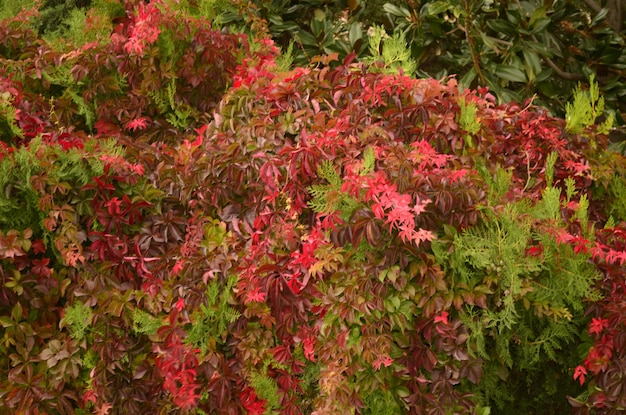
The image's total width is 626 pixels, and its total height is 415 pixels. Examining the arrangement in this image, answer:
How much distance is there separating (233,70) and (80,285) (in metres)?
1.50

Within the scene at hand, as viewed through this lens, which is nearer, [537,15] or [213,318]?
[213,318]

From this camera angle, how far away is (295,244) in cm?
272

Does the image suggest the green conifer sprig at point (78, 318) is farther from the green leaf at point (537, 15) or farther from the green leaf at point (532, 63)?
the green leaf at point (537, 15)

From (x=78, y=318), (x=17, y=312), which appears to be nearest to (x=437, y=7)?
(x=78, y=318)

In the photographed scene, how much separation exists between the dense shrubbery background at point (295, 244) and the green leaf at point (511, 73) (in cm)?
134

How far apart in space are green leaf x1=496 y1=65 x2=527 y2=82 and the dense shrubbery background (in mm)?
1336

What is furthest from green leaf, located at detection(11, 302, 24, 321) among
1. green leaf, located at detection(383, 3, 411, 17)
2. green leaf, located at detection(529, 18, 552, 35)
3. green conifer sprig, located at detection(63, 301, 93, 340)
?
green leaf, located at detection(529, 18, 552, 35)

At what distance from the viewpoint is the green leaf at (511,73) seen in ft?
15.5

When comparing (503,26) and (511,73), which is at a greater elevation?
(503,26)

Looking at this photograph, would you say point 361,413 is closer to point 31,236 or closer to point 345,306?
point 345,306

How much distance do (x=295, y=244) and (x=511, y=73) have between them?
270 centimetres

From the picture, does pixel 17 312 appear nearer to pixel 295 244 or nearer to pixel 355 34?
pixel 295 244

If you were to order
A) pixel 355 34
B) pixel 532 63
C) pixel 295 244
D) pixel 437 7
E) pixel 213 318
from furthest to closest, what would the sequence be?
pixel 355 34
pixel 532 63
pixel 437 7
pixel 213 318
pixel 295 244

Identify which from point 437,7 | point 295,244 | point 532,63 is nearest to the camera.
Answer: point 295,244
